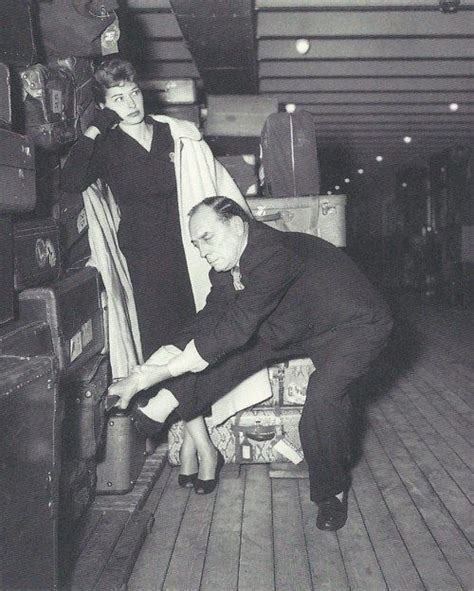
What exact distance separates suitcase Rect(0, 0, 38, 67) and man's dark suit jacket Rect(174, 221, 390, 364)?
105cm

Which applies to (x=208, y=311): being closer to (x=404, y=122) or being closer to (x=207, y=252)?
(x=207, y=252)

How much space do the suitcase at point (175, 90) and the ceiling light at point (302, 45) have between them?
2.95ft

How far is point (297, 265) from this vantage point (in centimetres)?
240

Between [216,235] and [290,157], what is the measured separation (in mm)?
1255

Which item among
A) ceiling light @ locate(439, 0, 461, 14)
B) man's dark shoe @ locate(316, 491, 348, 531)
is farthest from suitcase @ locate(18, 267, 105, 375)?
ceiling light @ locate(439, 0, 461, 14)

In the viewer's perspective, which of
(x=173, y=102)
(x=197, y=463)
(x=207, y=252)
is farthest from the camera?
(x=173, y=102)

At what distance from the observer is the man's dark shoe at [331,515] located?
2508 millimetres

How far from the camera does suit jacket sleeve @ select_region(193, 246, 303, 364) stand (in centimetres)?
230

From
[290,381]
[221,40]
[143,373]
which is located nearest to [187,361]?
[143,373]

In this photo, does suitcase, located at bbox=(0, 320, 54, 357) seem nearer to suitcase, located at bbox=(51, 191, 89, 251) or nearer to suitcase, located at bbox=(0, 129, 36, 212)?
suitcase, located at bbox=(0, 129, 36, 212)

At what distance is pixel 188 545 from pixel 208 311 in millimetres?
907

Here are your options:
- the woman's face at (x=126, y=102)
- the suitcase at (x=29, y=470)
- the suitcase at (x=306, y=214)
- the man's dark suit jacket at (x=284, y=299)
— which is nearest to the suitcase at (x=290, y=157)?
the suitcase at (x=306, y=214)

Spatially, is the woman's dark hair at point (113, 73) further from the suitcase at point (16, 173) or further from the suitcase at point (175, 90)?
the suitcase at point (175, 90)

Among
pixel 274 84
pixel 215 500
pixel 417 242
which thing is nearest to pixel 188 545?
pixel 215 500
